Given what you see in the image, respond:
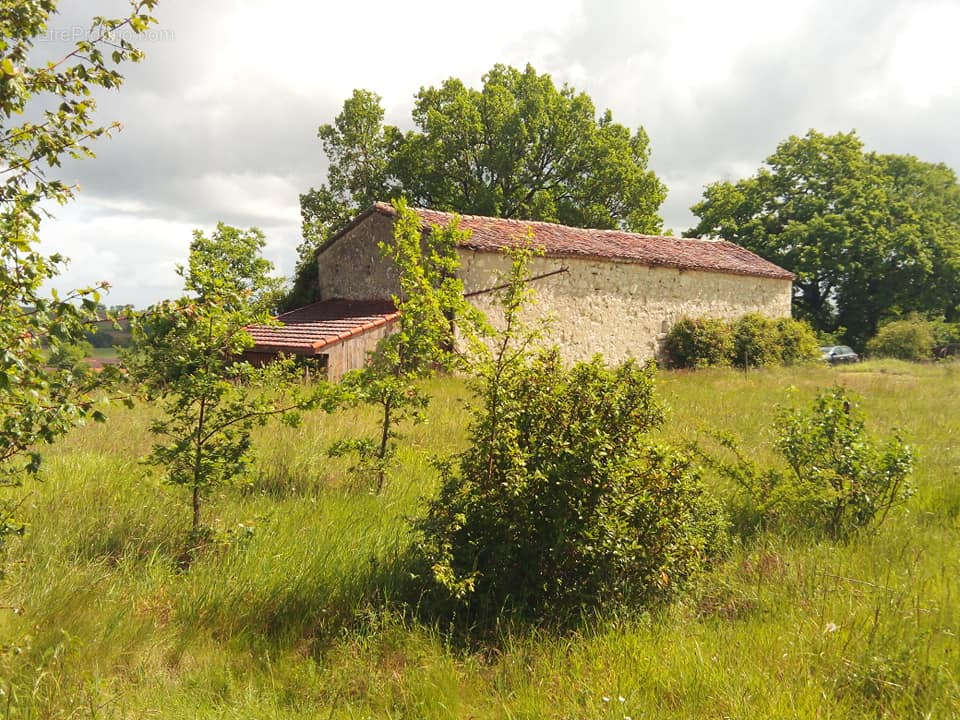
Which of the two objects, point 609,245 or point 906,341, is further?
point 906,341

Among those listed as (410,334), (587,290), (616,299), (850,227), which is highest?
(850,227)

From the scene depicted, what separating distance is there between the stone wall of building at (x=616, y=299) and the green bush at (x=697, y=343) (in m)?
0.44

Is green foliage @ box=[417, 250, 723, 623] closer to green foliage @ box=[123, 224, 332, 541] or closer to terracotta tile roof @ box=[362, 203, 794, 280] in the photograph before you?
green foliage @ box=[123, 224, 332, 541]

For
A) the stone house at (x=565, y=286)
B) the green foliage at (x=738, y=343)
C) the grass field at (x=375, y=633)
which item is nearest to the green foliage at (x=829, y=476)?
the grass field at (x=375, y=633)

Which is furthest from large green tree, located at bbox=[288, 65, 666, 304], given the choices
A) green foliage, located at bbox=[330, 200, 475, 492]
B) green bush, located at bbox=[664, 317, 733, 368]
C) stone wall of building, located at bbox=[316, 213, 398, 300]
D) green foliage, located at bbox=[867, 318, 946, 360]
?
green foliage, located at bbox=[330, 200, 475, 492]

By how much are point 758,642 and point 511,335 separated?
226 centimetres

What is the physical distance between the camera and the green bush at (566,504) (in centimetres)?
361

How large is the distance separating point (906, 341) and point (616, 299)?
15181mm

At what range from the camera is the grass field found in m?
2.88

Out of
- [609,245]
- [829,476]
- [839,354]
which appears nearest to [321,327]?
[609,245]

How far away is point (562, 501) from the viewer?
3613 millimetres

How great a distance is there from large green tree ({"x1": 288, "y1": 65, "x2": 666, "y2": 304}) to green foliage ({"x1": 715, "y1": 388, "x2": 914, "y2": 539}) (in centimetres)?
2115

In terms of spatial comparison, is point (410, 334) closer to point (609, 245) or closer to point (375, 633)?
point (375, 633)

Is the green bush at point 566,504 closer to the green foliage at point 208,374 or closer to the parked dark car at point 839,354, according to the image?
the green foliage at point 208,374
